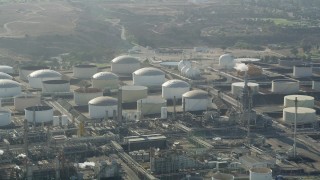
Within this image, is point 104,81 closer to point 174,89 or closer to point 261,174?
point 174,89

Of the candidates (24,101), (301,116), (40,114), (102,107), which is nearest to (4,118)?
(40,114)

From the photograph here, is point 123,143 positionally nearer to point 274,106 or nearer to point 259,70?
point 274,106

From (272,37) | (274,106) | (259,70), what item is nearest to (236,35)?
(272,37)

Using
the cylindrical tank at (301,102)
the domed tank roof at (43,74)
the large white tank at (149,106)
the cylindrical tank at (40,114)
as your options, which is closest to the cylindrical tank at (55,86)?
the domed tank roof at (43,74)

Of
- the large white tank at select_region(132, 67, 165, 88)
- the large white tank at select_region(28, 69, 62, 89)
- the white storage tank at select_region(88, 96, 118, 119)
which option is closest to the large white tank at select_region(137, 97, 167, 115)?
the white storage tank at select_region(88, 96, 118, 119)

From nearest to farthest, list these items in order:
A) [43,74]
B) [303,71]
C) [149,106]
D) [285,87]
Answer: [149,106] → [285,87] → [43,74] → [303,71]

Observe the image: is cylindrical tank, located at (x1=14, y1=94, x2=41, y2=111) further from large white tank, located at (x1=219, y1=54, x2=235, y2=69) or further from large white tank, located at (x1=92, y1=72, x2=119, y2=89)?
large white tank, located at (x1=219, y1=54, x2=235, y2=69)
